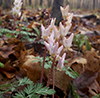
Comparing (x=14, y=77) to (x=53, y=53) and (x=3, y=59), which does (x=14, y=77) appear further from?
(x=53, y=53)

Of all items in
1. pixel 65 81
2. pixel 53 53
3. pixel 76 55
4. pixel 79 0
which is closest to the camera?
pixel 53 53

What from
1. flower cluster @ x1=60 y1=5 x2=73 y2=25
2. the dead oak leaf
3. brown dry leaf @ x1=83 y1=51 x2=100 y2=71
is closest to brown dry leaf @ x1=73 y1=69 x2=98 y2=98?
brown dry leaf @ x1=83 y1=51 x2=100 y2=71

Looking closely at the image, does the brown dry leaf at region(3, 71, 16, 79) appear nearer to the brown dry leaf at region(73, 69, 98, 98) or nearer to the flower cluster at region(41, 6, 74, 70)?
the flower cluster at region(41, 6, 74, 70)

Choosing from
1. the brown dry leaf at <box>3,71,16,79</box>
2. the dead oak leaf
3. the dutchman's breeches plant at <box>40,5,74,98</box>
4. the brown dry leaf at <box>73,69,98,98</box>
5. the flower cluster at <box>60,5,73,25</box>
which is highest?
the flower cluster at <box>60,5,73,25</box>

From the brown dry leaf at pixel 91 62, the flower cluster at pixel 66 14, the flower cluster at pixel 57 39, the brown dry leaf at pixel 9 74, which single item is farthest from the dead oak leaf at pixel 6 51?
the brown dry leaf at pixel 91 62

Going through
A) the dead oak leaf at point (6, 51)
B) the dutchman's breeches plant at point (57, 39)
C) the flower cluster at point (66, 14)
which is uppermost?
the flower cluster at point (66, 14)

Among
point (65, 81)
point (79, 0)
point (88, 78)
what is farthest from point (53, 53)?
point (79, 0)

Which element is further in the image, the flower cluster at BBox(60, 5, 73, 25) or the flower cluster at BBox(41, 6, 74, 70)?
the flower cluster at BBox(60, 5, 73, 25)

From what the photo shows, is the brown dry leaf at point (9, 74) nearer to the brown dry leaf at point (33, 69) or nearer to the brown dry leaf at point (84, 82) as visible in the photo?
the brown dry leaf at point (33, 69)
